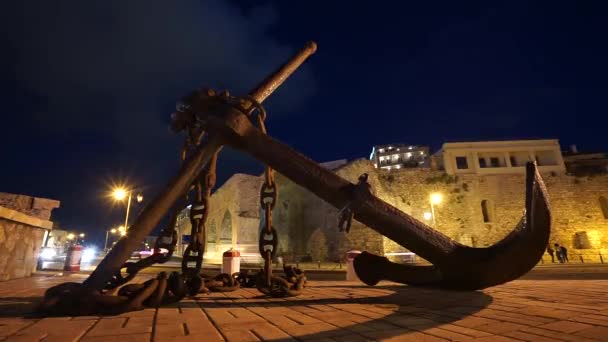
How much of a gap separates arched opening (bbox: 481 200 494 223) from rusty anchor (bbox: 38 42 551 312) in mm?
25687

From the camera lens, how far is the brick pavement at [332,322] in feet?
5.16

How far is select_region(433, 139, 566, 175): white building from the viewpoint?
84.2 feet

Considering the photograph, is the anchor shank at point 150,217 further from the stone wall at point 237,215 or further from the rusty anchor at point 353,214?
the stone wall at point 237,215

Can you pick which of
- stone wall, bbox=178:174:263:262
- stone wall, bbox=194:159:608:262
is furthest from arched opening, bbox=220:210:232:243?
stone wall, bbox=194:159:608:262

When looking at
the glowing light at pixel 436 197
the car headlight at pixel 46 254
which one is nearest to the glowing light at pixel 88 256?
the car headlight at pixel 46 254

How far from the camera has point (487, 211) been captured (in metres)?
24.7

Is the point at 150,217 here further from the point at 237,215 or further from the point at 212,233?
the point at 212,233

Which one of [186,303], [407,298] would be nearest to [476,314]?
[407,298]

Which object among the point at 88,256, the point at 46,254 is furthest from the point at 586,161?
the point at 88,256

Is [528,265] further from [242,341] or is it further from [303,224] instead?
[303,224]

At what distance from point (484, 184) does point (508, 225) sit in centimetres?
374

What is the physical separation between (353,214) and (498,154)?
29.8 metres

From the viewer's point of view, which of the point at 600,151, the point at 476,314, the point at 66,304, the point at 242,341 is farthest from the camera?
the point at 600,151

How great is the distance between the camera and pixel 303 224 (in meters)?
22.6
